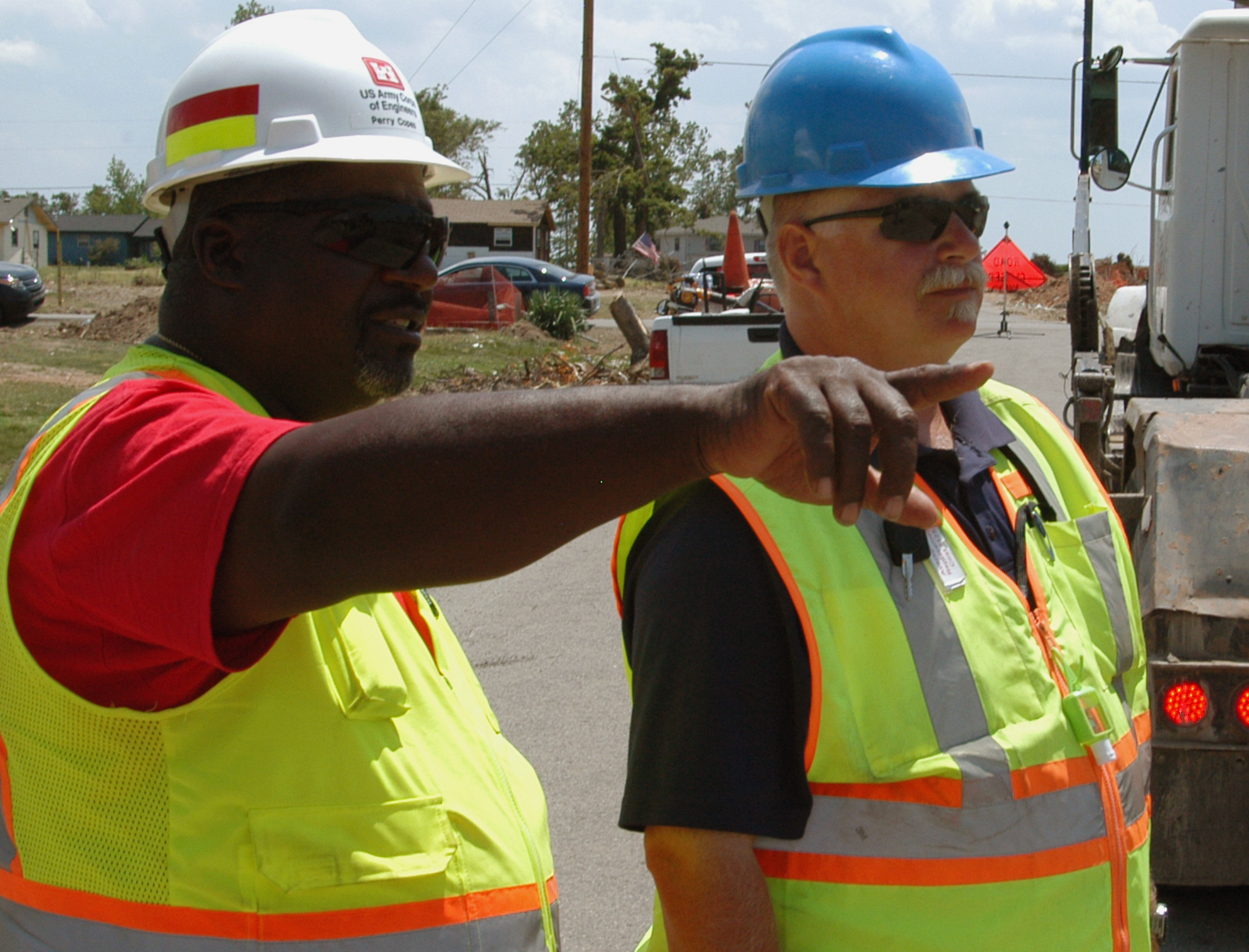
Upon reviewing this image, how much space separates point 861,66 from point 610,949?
2.64 metres

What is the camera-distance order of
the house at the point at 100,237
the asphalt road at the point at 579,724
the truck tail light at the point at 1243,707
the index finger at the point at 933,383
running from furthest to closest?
the house at the point at 100,237
the asphalt road at the point at 579,724
the truck tail light at the point at 1243,707
the index finger at the point at 933,383

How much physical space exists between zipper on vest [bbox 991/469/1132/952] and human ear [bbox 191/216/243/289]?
1182 mm

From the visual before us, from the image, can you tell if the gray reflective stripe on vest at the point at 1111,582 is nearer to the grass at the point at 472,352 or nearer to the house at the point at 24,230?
the grass at the point at 472,352

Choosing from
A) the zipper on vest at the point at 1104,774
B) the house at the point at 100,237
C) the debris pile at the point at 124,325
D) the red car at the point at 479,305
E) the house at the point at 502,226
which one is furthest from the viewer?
the house at the point at 100,237

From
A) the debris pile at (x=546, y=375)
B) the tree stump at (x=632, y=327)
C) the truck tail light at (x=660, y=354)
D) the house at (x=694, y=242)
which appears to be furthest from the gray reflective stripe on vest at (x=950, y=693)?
the house at (x=694, y=242)

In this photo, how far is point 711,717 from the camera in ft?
5.38

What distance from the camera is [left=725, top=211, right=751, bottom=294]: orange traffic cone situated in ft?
36.8

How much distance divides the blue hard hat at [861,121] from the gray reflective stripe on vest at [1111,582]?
0.62 m

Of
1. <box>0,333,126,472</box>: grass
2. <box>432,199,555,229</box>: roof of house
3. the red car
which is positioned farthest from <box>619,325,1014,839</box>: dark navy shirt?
<box>432,199,555,229</box>: roof of house

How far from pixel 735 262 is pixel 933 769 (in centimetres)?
1023

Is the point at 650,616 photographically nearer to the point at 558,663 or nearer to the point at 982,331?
the point at 558,663

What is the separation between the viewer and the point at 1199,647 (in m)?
2.91

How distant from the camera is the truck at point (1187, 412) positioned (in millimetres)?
2906

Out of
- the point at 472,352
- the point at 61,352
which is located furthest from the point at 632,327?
the point at 61,352
